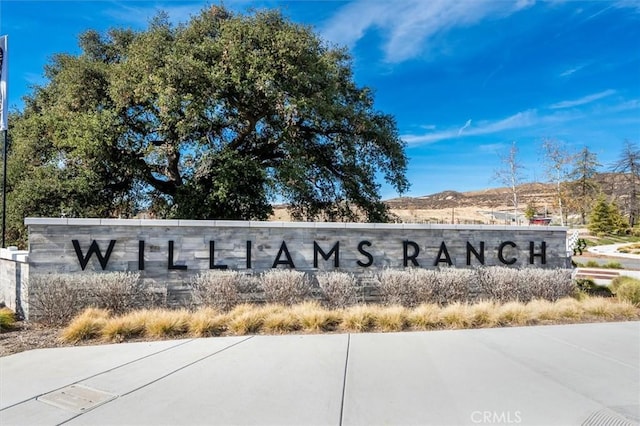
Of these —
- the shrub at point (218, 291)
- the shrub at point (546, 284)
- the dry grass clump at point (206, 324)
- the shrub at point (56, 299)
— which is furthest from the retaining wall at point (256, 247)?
the dry grass clump at point (206, 324)

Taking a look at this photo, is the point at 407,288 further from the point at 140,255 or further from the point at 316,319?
the point at 140,255

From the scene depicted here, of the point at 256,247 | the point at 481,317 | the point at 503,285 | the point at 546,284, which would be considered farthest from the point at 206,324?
the point at 546,284

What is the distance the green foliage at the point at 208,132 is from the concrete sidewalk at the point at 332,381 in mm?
7175

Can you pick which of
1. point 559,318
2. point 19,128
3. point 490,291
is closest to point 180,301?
point 490,291

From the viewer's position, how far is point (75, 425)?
141 inches

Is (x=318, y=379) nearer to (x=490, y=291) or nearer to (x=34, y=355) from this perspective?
(x=34, y=355)

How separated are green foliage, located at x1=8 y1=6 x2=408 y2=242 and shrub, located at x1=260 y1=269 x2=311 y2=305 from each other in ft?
13.8

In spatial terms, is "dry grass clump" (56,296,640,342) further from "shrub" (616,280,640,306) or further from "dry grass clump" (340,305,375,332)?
"shrub" (616,280,640,306)

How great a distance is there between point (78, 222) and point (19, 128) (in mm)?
10136

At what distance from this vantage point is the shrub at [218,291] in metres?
8.36

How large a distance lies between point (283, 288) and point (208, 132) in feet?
21.6

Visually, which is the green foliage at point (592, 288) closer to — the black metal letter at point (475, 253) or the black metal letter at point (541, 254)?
the black metal letter at point (541, 254)

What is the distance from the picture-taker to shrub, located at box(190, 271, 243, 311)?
27.4ft

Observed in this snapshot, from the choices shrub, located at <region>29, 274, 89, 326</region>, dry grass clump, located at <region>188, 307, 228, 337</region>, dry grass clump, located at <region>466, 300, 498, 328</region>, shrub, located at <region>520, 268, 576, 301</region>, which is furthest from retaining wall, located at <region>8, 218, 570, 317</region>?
dry grass clump, located at <region>466, 300, 498, 328</region>
